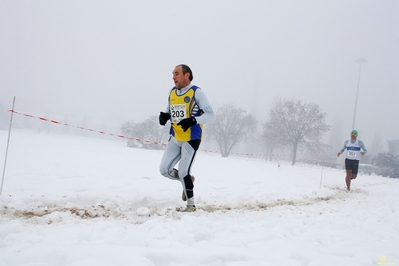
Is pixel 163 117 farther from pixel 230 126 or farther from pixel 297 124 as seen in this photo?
pixel 230 126

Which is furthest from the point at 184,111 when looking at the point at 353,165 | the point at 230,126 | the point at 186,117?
the point at 230,126

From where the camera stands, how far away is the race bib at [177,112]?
4234mm

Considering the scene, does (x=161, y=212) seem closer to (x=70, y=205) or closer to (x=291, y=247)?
(x=70, y=205)

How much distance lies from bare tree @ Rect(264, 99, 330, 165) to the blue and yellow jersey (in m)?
32.3

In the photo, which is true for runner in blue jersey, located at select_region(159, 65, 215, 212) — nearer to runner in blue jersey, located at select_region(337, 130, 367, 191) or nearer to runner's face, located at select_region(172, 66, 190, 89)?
runner's face, located at select_region(172, 66, 190, 89)

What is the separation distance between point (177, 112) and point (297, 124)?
33427mm

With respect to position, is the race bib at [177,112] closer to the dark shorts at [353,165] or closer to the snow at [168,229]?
the snow at [168,229]

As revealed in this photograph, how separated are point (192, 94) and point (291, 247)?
2.58 metres

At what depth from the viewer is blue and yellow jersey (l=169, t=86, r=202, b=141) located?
13.8 feet

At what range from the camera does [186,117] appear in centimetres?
422

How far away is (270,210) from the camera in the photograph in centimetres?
475

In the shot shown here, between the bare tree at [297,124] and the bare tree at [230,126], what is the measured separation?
9736 millimetres

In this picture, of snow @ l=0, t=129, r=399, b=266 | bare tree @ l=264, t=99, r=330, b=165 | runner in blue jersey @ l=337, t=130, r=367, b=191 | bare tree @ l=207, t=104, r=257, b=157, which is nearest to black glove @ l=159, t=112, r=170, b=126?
snow @ l=0, t=129, r=399, b=266

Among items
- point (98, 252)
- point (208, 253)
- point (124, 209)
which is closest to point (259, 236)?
point (208, 253)
